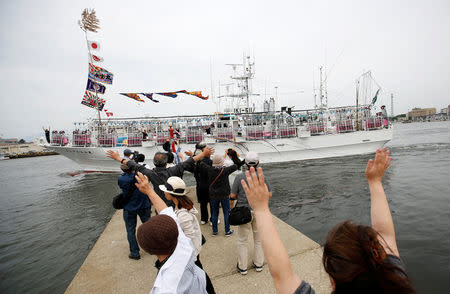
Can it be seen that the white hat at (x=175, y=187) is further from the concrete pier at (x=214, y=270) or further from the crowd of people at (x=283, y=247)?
the concrete pier at (x=214, y=270)

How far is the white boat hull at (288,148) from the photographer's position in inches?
695

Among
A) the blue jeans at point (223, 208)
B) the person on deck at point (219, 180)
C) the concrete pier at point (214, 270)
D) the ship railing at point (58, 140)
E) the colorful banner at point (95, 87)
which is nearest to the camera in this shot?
the concrete pier at point (214, 270)

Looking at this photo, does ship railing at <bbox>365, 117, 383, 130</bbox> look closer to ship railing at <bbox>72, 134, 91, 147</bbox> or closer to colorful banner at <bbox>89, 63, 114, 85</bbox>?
colorful banner at <bbox>89, 63, 114, 85</bbox>

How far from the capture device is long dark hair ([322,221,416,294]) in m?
0.72

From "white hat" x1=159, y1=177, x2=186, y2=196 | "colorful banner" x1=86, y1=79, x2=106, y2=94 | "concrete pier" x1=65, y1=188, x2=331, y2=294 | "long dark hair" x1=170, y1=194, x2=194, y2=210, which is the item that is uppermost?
"colorful banner" x1=86, y1=79, x2=106, y2=94

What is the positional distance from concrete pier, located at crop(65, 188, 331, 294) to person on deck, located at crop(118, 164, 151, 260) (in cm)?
39

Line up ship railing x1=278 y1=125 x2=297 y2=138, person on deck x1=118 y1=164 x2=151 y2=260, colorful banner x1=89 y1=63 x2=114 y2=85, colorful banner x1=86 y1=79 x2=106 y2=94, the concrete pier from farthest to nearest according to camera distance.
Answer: ship railing x1=278 y1=125 x2=297 y2=138 → colorful banner x1=86 y1=79 x2=106 y2=94 → colorful banner x1=89 y1=63 x2=114 y2=85 → person on deck x1=118 y1=164 x2=151 y2=260 → the concrete pier

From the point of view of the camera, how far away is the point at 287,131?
18250 millimetres

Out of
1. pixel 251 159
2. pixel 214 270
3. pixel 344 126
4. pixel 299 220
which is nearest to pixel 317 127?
pixel 344 126

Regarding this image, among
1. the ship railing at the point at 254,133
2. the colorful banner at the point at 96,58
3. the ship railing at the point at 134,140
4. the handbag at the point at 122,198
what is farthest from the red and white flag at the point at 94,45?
the handbag at the point at 122,198

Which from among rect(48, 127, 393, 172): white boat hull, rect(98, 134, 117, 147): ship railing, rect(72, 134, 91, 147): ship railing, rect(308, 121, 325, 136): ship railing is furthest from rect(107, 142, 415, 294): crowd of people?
rect(72, 134, 91, 147): ship railing

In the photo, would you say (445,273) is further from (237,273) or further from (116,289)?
(116,289)

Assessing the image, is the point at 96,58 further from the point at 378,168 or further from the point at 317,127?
the point at 378,168

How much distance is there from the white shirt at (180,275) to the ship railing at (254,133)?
16.5m
